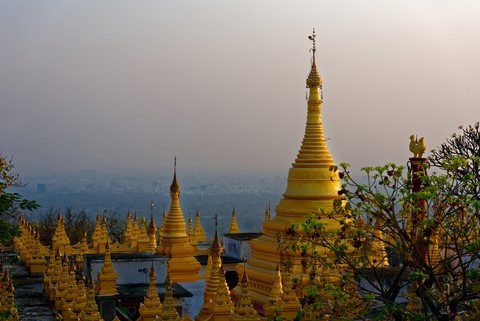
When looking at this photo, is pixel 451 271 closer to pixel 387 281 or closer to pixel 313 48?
pixel 387 281

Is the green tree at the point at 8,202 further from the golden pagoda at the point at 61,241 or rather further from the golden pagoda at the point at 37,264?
the golden pagoda at the point at 61,241

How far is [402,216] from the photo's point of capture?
13953mm

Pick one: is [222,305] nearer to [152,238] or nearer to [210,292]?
[210,292]

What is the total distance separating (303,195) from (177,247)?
19.9 ft

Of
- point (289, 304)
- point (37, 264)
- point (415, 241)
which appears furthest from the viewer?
point (37, 264)

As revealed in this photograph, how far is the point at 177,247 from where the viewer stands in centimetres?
3175

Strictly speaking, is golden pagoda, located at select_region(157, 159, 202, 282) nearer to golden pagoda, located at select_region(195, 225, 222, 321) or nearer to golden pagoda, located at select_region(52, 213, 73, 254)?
golden pagoda, located at select_region(195, 225, 222, 321)

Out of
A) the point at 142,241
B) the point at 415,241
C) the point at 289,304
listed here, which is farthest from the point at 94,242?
the point at 415,241

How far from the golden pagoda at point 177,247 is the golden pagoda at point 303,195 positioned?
2.39 metres

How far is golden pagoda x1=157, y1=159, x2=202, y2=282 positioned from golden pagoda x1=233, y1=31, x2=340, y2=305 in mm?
2386

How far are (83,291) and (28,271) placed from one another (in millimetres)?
11648

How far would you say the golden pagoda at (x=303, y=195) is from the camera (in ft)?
89.9

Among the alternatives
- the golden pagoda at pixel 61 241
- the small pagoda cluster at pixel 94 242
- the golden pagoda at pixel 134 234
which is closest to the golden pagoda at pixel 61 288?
the small pagoda cluster at pixel 94 242

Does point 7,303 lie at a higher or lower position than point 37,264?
higher
